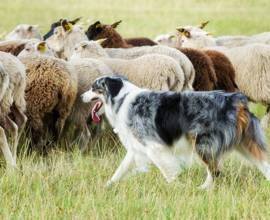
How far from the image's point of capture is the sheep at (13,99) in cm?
821

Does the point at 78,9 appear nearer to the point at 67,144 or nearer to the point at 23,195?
the point at 67,144

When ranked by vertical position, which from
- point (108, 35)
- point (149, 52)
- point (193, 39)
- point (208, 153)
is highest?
point (208, 153)

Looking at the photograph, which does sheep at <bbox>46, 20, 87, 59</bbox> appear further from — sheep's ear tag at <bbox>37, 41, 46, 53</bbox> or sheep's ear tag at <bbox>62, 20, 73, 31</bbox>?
sheep's ear tag at <bbox>37, 41, 46, 53</bbox>

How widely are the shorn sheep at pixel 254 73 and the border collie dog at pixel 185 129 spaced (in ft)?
14.3

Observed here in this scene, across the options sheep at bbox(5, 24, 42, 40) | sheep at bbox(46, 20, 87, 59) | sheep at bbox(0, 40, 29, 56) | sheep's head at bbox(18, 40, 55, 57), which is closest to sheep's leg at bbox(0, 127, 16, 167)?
sheep's head at bbox(18, 40, 55, 57)

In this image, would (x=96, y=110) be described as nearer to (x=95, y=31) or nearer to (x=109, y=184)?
(x=109, y=184)

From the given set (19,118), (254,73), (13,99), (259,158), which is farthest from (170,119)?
(254,73)

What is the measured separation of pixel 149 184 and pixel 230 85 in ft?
16.0

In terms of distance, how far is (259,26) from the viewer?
22719 mm

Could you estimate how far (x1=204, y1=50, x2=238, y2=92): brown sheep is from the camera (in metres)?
11.2

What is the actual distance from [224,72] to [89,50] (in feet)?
6.91

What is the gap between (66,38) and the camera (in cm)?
1169

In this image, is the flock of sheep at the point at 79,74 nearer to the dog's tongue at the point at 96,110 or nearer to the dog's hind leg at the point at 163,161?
the dog's tongue at the point at 96,110

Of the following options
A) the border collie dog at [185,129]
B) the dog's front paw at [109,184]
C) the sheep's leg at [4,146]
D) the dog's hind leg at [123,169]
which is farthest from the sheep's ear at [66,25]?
the dog's front paw at [109,184]
